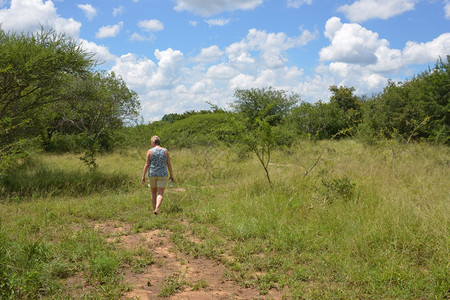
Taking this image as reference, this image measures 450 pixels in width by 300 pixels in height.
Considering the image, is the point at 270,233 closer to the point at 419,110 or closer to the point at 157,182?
the point at 157,182

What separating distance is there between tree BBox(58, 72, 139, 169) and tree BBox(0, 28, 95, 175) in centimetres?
63

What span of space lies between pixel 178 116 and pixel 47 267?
42.7 metres

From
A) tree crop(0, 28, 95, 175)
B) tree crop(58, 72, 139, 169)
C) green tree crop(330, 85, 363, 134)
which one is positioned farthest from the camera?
green tree crop(330, 85, 363, 134)

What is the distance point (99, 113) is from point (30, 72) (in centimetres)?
418

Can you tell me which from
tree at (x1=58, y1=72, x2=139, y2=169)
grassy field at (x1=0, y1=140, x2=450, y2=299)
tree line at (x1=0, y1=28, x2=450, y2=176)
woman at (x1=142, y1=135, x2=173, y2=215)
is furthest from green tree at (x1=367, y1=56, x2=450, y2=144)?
tree at (x1=58, y1=72, x2=139, y2=169)

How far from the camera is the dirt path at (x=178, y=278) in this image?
12.3 ft

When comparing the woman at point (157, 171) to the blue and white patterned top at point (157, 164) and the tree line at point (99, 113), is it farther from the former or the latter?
the tree line at point (99, 113)

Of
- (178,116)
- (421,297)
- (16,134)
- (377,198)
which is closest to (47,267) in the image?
(421,297)

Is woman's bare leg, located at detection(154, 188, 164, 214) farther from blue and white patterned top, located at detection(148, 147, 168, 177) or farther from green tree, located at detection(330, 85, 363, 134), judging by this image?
green tree, located at detection(330, 85, 363, 134)

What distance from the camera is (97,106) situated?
14664 millimetres

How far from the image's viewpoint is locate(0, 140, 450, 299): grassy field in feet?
12.5

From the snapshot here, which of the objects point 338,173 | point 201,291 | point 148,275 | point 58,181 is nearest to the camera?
point 201,291

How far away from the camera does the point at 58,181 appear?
9664 mm

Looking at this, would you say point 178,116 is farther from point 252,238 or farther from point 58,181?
point 252,238
